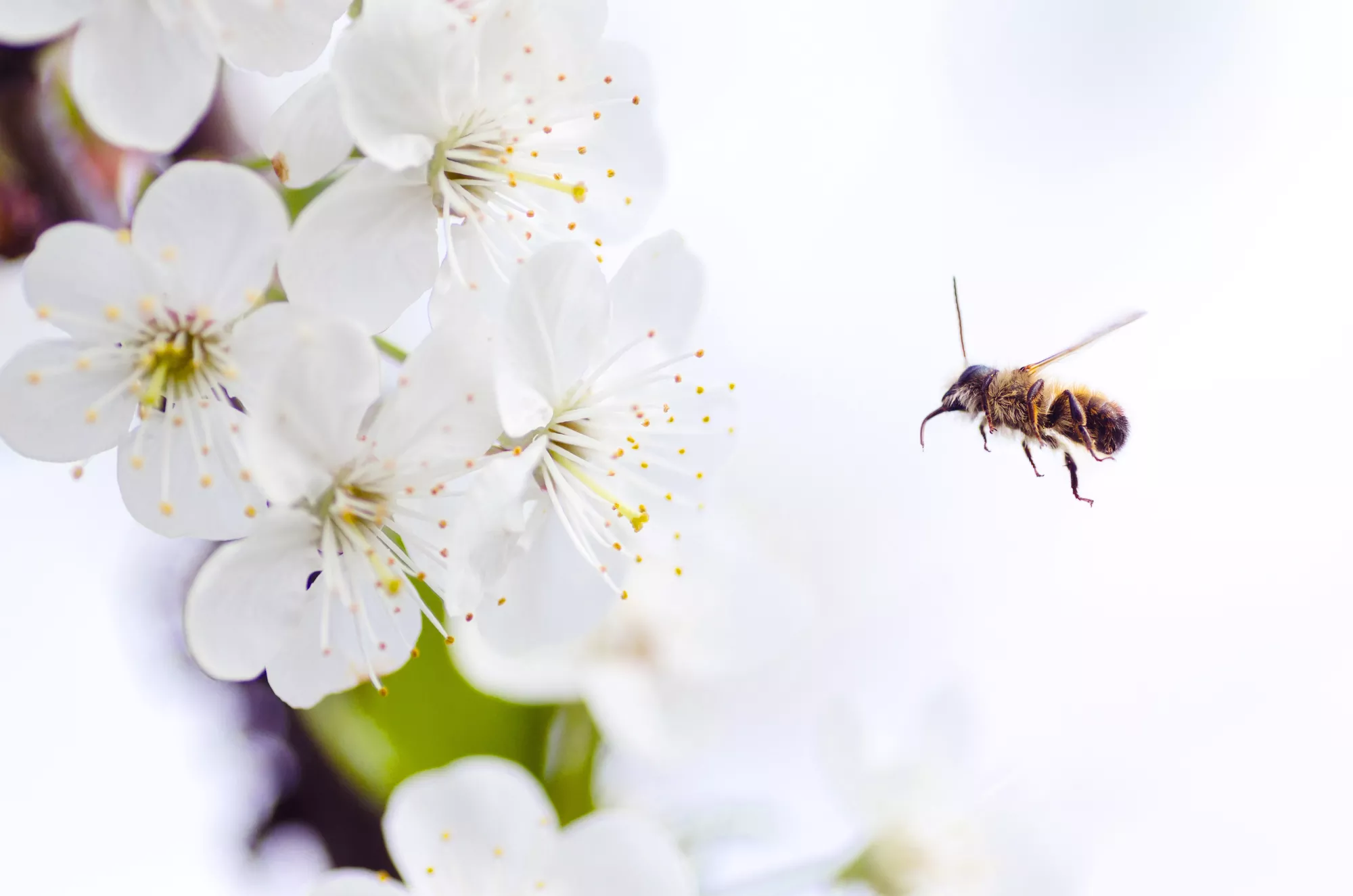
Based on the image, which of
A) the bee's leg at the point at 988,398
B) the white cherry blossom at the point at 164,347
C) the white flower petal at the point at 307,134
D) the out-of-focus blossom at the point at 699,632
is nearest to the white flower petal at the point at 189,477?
the white cherry blossom at the point at 164,347

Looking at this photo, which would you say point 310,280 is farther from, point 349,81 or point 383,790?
point 383,790

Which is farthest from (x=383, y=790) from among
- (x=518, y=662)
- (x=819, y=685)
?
(x=819, y=685)

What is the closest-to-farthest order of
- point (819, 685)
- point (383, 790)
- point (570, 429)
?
1. point (570, 429)
2. point (383, 790)
3. point (819, 685)

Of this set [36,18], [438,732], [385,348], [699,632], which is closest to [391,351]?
[385,348]

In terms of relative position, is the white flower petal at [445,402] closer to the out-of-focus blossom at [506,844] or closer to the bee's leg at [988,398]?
the out-of-focus blossom at [506,844]

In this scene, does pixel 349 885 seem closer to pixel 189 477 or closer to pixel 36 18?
pixel 189 477
